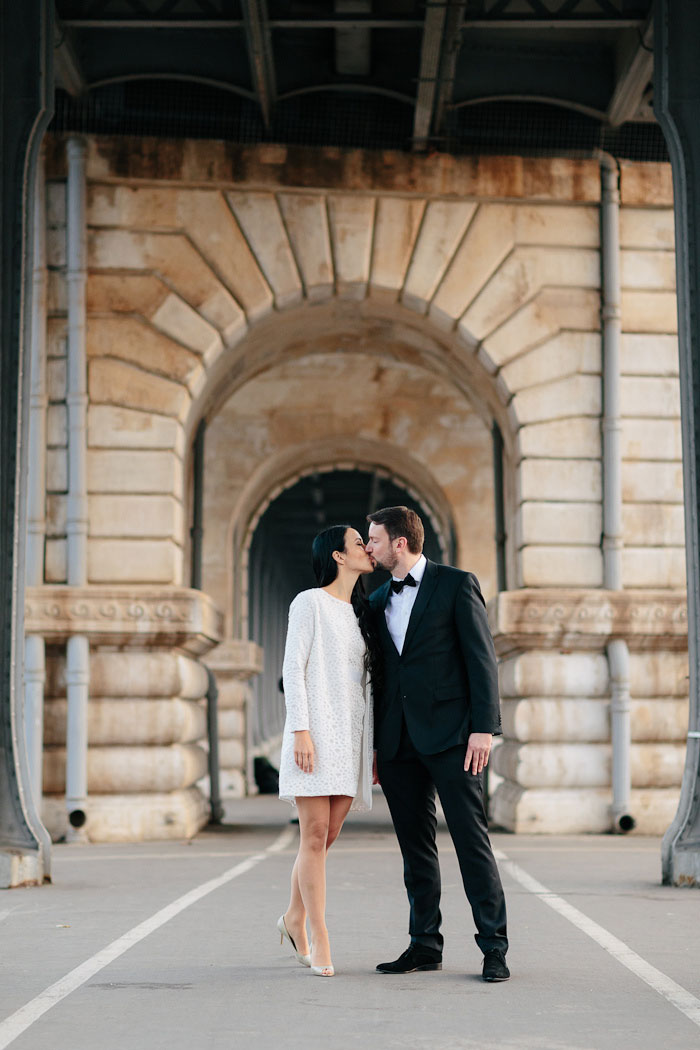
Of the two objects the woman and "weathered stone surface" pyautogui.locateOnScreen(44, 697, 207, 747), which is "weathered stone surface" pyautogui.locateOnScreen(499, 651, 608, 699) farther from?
the woman

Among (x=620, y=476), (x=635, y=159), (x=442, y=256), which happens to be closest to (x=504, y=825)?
(x=620, y=476)

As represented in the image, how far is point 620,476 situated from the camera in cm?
1598

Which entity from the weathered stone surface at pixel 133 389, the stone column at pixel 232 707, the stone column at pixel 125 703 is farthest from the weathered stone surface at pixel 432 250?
the stone column at pixel 232 707

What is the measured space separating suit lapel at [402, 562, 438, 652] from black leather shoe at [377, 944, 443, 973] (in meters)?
1.37

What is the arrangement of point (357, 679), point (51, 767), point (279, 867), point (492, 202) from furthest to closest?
point (492, 202) < point (51, 767) < point (279, 867) < point (357, 679)

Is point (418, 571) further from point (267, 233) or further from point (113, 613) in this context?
point (267, 233)

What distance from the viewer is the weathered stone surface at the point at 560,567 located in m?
16.0

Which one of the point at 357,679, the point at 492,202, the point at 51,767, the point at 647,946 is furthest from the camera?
the point at 492,202

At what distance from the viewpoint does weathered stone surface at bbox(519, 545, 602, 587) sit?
1595 centimetres

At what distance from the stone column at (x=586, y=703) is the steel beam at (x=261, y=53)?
584 cm

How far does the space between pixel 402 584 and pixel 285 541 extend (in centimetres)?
4027

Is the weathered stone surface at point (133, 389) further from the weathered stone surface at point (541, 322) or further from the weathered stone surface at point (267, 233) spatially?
the weathered stone surface at point (541, 322)

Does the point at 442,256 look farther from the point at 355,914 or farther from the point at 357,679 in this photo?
the point at 357,679

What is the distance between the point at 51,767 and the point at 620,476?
6880mm
